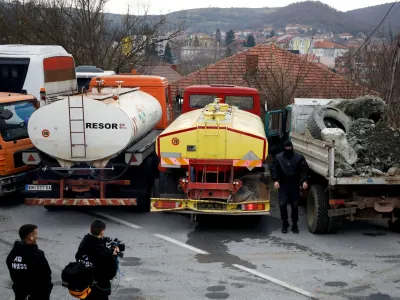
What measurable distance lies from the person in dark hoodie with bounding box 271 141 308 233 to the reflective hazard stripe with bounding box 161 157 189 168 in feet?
5.15

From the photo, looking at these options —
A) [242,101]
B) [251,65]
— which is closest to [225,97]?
[242,101]

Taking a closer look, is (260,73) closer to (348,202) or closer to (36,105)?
(36,105)

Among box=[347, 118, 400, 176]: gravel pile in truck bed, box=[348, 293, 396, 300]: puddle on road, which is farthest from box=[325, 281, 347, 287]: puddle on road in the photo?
box=[347, 118, 400, 176]: gravel pile in truck bed

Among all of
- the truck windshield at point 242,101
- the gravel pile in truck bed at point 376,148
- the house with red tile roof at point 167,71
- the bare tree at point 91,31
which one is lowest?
the house with red tile roof at point 167,71

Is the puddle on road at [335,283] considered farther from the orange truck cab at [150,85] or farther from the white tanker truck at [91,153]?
the orange truck cab at [150,85]

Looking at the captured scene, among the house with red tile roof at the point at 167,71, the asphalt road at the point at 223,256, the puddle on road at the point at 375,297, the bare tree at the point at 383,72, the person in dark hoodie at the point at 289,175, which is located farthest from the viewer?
the house with red tile roof at the point at 167,71

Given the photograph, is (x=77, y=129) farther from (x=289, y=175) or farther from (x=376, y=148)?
(x=376, y=148)

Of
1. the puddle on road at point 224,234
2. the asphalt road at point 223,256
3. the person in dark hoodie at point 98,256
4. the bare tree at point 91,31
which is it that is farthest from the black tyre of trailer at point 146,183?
the bare tree at point 91,31

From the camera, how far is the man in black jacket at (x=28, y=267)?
20.5ft

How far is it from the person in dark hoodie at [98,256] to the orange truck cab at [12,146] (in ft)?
21.2

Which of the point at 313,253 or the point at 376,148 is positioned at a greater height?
the point at 376,148

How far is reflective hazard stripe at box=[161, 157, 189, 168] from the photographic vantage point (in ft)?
35.3

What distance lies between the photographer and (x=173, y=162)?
1080 cm

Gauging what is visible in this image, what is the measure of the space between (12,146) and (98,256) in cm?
690
